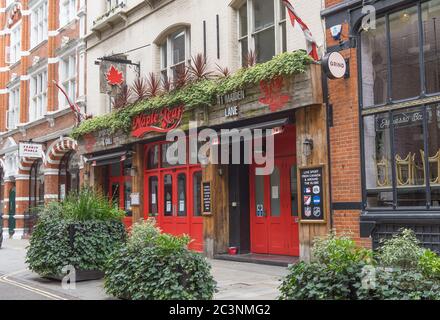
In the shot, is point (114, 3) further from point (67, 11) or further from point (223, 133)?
point (223, 133)

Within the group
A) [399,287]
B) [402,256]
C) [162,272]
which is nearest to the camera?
[399,287]

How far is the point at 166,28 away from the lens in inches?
643

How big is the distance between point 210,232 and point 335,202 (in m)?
4.21

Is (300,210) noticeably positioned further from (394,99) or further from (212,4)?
(212,4)

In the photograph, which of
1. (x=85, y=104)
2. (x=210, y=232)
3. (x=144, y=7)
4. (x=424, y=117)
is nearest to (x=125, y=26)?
(x=144, y=7)

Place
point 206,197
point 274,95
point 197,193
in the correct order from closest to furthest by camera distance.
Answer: point 274,95 → point 206,197 → point 197,193

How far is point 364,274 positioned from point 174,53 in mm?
12286

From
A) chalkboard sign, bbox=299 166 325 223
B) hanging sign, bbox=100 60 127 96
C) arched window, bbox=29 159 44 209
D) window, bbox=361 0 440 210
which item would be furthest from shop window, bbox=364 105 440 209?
arched window, bbox=29 159 44 209

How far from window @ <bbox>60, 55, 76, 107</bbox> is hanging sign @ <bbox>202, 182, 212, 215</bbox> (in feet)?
33.0

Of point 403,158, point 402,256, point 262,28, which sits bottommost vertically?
point 402,256

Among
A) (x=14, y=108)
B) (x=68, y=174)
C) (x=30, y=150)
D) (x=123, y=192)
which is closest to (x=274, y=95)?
(x=123, y=192)

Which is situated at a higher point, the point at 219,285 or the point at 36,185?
the point at 36,185

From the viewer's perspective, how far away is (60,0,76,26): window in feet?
74.6

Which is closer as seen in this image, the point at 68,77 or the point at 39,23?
the point at 68,77
